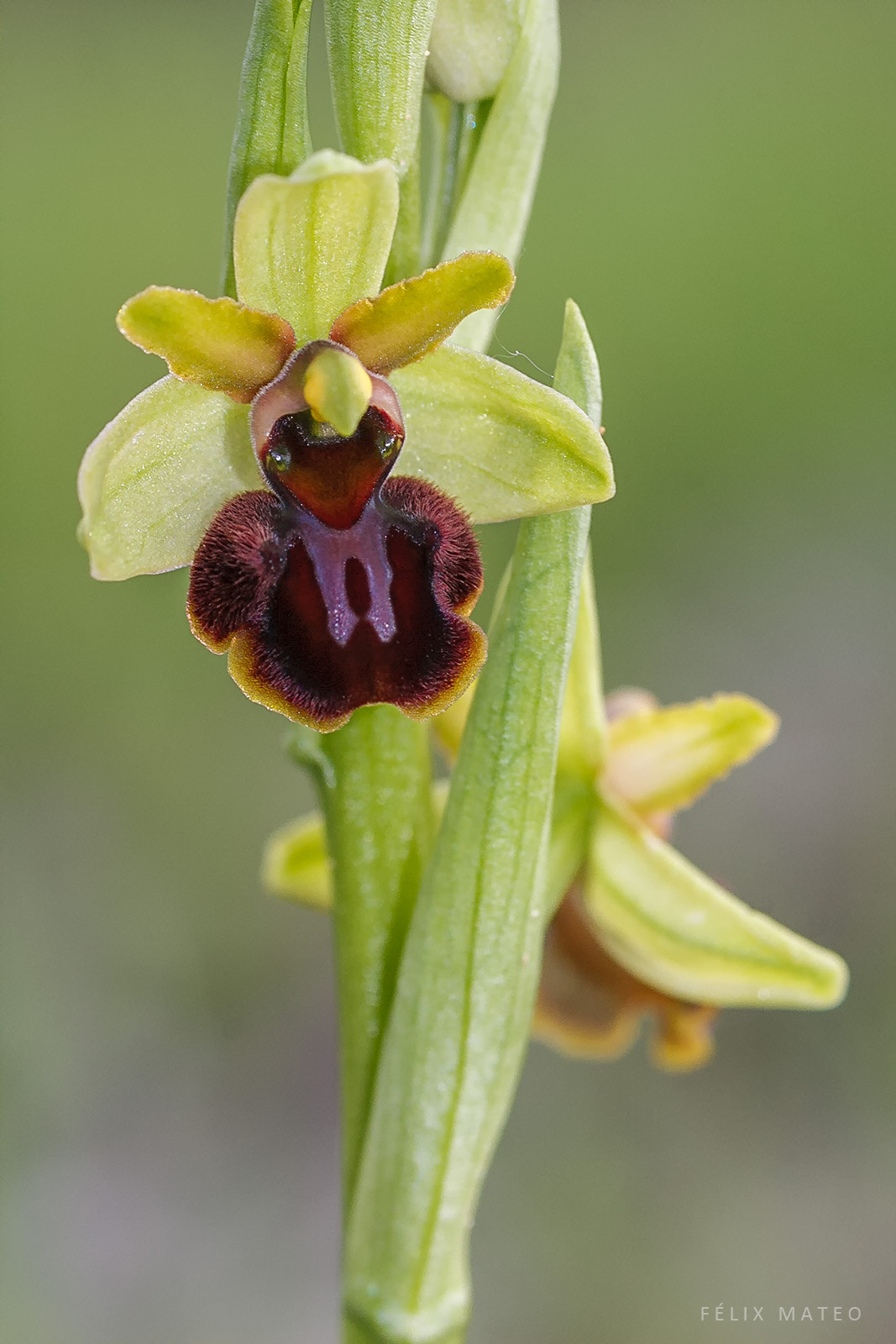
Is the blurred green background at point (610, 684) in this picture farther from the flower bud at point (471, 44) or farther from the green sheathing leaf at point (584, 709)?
the flower bud at point (471, 44)

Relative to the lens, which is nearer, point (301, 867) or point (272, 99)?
point (272, 99)

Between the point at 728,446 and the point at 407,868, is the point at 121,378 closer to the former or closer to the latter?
the point at 728,446

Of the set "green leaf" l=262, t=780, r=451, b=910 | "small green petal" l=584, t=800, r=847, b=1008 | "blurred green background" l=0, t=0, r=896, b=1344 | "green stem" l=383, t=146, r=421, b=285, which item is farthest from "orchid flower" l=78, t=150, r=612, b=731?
"blurred green background" l=0, t=0, r=896, b=1344

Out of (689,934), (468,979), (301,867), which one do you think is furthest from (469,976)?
(301,867)

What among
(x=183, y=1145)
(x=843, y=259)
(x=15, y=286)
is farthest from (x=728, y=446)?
(x=183, y=1145)

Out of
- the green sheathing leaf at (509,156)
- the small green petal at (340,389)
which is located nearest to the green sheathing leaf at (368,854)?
the small green petal at (340,389)

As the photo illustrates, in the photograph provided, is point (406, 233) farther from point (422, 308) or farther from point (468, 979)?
point (468, 979)
